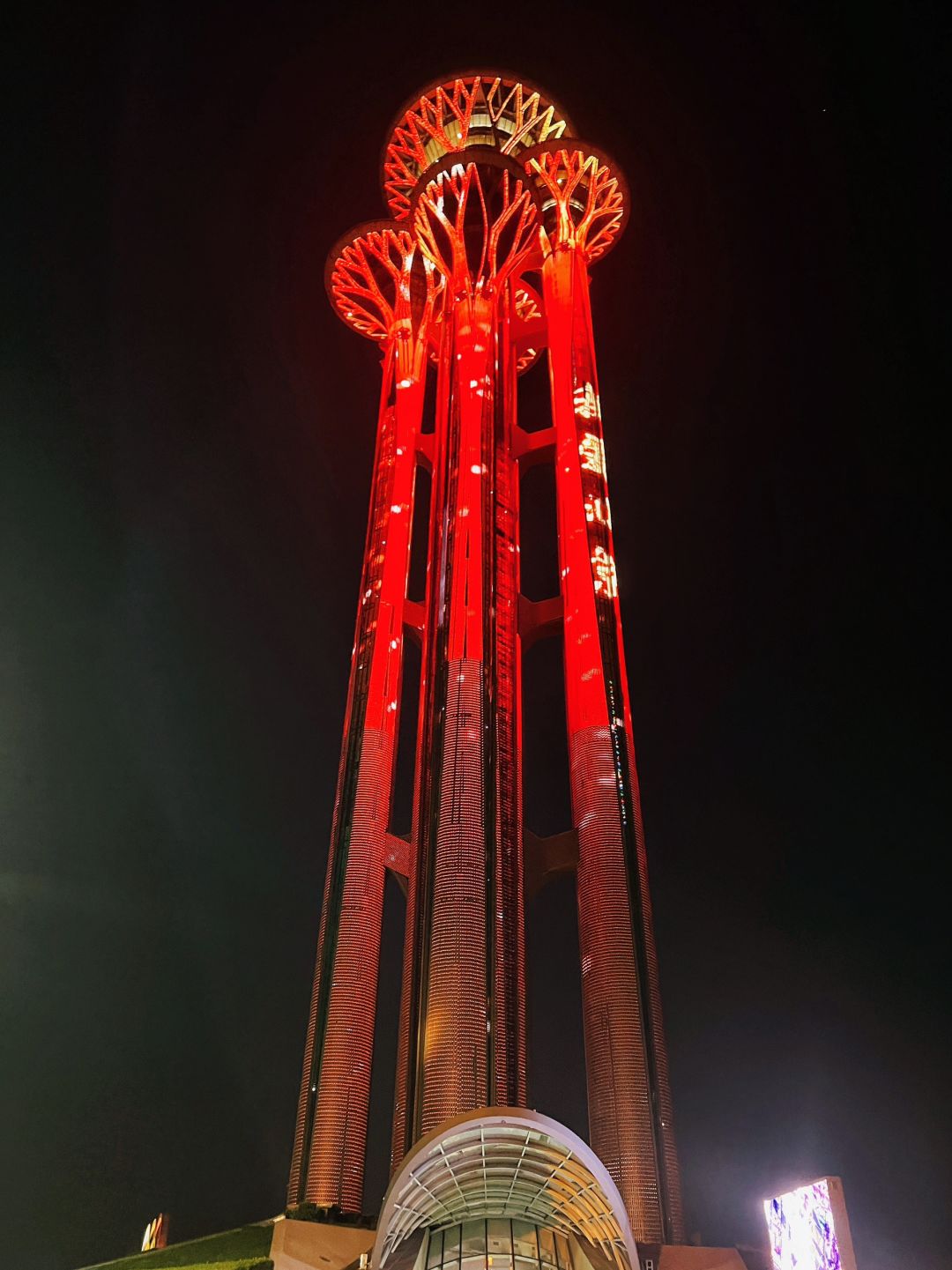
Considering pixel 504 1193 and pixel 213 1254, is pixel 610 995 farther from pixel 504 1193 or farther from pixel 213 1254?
pixel 213 1254

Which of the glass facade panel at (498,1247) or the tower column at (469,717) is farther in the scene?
the tower column at (469,717)

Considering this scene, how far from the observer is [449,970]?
62.4ft

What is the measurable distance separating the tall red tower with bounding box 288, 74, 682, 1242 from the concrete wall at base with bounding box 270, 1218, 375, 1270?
5.96 feet

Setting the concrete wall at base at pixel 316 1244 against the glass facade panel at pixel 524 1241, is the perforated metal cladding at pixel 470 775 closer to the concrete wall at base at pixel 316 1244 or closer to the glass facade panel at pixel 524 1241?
the concrete wall at base at pixel 316 1244

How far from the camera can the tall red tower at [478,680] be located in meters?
18.9

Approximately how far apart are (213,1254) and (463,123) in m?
26.5

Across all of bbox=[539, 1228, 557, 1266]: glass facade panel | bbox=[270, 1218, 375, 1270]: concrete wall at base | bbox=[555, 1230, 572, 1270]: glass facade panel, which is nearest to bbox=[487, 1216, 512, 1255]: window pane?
bbox=[539, 1228, 557, 1266]: glass facade panel

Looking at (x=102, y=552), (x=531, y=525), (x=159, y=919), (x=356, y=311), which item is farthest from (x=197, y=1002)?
(x=356, y=311)

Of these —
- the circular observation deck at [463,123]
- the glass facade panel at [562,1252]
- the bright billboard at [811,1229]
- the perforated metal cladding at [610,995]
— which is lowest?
the glass facade panel at [562,1252]

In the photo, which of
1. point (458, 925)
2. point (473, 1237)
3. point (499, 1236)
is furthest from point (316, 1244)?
point (458, 925)

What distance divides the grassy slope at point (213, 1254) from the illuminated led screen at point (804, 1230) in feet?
26.5

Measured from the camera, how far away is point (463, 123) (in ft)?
95.9

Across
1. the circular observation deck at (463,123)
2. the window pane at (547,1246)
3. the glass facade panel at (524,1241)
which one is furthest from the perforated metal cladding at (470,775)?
the circular observation deck at (463,123)

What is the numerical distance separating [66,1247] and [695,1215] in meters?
15.0
